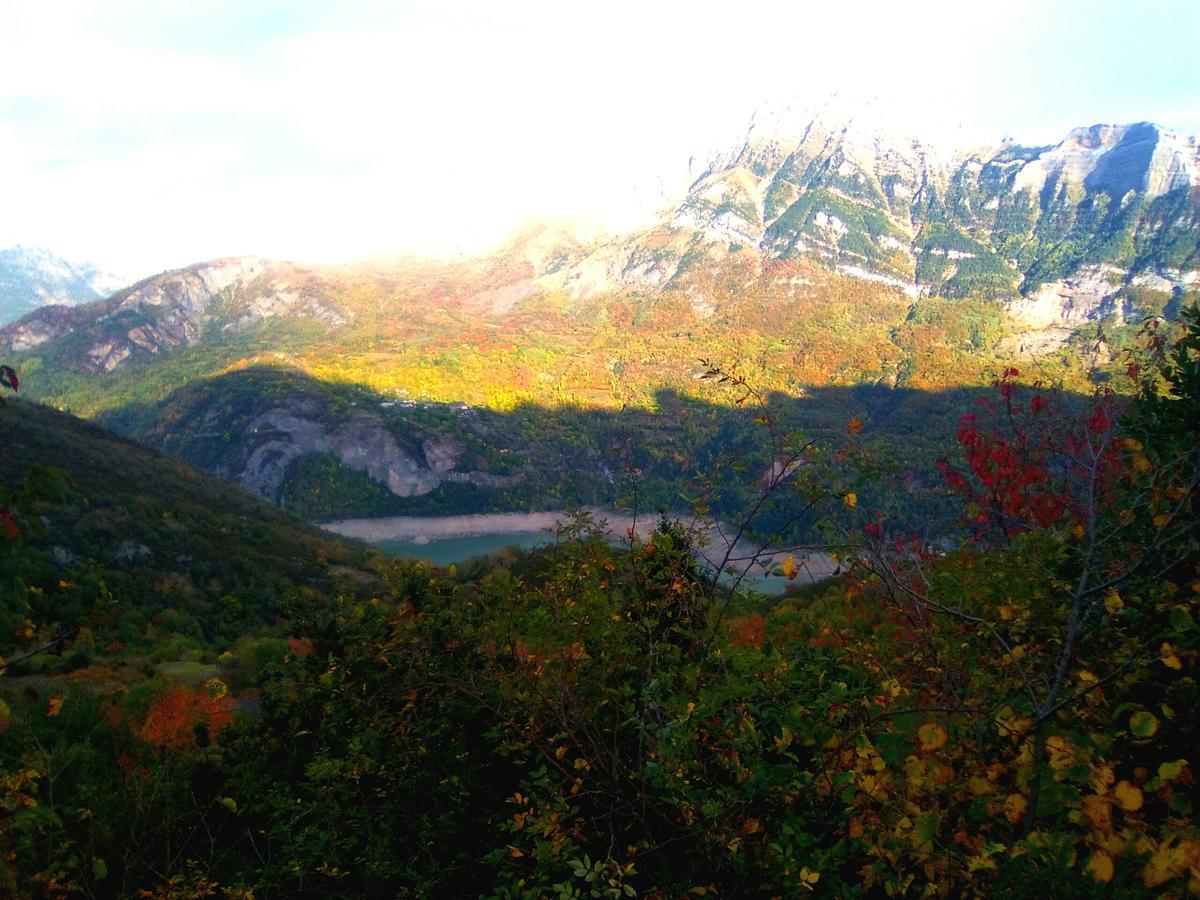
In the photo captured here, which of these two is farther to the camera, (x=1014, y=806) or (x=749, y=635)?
(x=749, y=635)

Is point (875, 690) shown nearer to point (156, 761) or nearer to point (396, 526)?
point (156, 761)

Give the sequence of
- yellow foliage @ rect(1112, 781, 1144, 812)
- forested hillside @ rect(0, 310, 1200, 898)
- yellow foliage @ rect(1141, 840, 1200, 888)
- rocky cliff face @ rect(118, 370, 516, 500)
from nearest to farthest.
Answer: yellow foliage @ rect(1141, 840, 1200, 888)
yellow foliage @ rect(1112, 781, 1144, 812)
forested hillside @ rect(0, 310, 1200, 898)
rocky cliff face @ rect(118, 370, 516, 500)

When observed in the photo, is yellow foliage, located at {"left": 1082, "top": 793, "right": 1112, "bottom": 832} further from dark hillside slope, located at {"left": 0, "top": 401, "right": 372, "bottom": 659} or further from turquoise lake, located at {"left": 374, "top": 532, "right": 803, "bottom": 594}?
turquoise lake, located at {"left": 374, "top": 532, "right": 803, "bottom": 594}

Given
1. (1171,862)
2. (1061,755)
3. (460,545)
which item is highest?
(1171,862)

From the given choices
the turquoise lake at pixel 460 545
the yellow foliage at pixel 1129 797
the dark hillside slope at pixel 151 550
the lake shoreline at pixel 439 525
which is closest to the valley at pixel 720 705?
the yellow foliage at pixel 1129 797

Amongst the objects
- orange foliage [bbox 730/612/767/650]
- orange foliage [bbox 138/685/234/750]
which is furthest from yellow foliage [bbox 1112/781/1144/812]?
orange foliage [bbox 138/685/234/750]

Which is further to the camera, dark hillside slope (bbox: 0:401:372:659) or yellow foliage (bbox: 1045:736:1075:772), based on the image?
dark hillside slope (bbox: 0:401:372:659)

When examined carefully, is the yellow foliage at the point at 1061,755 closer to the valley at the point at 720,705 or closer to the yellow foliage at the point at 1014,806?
the valley at the point at 720,705

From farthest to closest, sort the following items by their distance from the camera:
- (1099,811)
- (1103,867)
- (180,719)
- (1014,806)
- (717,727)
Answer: (180,719), (717,727), (1014,806), (1099,811), (1103,867)

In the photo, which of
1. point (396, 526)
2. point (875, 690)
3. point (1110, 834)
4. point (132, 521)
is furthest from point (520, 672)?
point (396, 526)

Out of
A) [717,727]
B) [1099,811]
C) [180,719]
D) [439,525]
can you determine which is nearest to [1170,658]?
[1099,811]

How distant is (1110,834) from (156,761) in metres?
11.1

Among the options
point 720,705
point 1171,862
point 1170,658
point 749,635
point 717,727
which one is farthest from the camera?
point 749,635

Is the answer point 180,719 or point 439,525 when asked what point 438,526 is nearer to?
point 439,525
